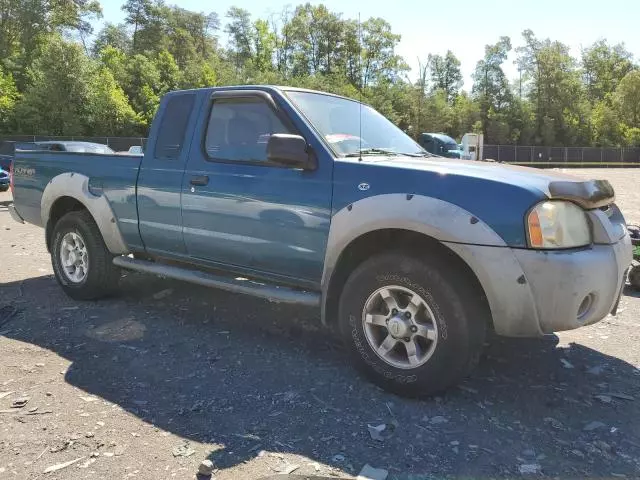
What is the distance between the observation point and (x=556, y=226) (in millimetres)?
3086

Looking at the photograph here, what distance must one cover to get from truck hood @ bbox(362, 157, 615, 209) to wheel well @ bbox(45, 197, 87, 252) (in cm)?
343

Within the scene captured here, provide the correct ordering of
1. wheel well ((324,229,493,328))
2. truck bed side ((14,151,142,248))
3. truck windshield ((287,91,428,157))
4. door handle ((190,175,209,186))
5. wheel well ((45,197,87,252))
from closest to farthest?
1. wheel well ((324,229,493,328))
2. truck windshield ((287,91,428,157))
3. door handle ((190,175,209,186))
4. truck bed side ((14,151,142,248))
5. wheel well ((45,197,87,252))

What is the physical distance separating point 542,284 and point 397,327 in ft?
2.93

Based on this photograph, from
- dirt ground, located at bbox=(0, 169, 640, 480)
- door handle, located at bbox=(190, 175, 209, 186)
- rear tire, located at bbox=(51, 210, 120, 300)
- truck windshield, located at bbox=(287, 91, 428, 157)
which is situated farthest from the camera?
rear tire, located at bbox=(51, 210, 120, 300)

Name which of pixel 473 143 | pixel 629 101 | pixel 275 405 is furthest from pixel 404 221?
pixel 629 101

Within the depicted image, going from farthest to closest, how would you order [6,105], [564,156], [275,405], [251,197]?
[564,156] → [6,105] → [251,197] → [275,405]

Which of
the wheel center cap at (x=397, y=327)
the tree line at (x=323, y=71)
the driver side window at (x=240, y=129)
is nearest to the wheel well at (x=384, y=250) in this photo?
the wheel center cap at (x=397, y=327)

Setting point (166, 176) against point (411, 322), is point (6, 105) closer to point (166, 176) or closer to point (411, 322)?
point (166, 176)

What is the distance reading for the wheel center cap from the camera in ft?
11.2

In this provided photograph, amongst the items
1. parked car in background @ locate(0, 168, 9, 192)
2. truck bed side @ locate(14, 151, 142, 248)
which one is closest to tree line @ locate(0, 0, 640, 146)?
parked car in background @ locate(0, 168, 9, 192)

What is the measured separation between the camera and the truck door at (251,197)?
3.82 metres

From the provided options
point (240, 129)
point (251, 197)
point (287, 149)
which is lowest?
point (251, 197)

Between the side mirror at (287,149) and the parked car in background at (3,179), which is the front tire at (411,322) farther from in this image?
the parked car in background at (3,179)

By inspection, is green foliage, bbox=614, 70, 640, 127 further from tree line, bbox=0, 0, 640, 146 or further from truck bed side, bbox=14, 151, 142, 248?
truck bed side, bbox=14, 151, 142, 248
